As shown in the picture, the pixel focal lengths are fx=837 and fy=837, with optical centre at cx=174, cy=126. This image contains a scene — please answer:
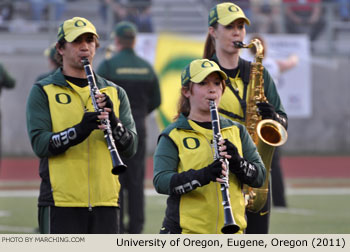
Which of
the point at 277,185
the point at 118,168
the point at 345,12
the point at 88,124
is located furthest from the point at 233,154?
the point at 345,12

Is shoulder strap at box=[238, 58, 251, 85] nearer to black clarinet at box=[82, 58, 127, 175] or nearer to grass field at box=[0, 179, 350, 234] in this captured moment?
black clarinet at box=[82, 58, 127, 175]

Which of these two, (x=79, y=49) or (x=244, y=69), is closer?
(x=79, y=49)

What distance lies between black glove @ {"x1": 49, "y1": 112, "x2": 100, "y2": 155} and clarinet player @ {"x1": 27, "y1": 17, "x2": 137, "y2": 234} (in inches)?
0.6

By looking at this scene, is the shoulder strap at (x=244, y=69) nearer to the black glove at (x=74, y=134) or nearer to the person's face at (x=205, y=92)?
the person's face at (x=205, y=92)

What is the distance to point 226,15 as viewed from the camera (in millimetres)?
5684

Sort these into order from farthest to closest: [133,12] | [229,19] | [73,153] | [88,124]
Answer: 1. [133,12]
2. [229,19]
3. [73,153]
4. [88,124]

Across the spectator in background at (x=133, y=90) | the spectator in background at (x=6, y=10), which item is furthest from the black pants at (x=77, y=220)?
the spectator in background at (x=6, y=10)

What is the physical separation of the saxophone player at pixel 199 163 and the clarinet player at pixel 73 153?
473 millimetres

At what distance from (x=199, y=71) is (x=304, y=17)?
14759 millimetres

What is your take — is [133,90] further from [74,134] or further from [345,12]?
[345,12]

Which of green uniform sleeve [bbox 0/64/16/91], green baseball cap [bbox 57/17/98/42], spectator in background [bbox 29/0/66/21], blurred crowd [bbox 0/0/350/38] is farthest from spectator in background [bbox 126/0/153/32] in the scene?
green baseball cap [bbox 57/17/98/42]

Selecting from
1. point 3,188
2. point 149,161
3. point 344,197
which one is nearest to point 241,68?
point 344,197

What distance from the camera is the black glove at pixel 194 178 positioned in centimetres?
436

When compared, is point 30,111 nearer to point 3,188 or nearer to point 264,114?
point 264,114
